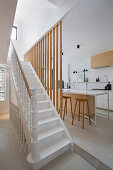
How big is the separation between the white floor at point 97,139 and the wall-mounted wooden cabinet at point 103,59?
267 centimetres

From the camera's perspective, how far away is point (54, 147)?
5.48 ft

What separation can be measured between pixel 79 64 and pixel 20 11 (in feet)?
13.6

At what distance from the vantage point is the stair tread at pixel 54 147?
1.52 m

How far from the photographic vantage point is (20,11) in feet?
14.5

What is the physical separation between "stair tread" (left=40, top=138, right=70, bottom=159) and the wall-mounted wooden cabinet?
3.71m

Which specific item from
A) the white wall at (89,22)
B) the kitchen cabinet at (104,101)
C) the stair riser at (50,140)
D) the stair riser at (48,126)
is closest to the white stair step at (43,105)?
the stair riser at (48,126)

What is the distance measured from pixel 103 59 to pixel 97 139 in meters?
3.53

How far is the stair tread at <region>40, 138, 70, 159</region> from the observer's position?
152 cm

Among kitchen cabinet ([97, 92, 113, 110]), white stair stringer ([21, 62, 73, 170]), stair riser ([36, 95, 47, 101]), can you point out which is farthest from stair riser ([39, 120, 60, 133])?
kitchen cabinet ([97, 92, 113, 110])

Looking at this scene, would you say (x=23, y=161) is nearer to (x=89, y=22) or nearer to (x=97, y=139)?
(x=97, y=139)

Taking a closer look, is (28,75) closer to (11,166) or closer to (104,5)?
(11,166)

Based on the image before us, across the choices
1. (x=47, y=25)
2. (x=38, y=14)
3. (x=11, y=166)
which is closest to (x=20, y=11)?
(x=38, y=14)

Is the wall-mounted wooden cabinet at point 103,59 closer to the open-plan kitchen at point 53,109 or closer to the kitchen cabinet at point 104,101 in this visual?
the open-plan kitchen at point 53,109

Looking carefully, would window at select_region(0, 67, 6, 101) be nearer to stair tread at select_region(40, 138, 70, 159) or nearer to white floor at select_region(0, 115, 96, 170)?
white floor at select_region(0, 115, 96, 170)
